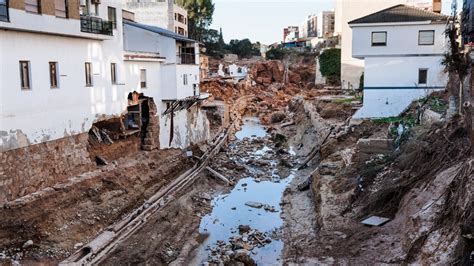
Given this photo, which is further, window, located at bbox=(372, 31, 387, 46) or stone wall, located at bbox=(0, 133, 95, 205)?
window, located at bbox=(372, 31, 387, 46)

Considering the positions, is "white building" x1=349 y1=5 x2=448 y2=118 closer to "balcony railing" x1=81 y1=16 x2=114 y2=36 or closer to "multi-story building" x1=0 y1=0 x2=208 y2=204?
"multi-story building" x1=0 y1=0 x2=208 y2=204

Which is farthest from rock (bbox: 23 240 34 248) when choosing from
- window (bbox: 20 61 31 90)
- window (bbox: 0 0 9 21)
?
window (bbox: 0 0 9 21)

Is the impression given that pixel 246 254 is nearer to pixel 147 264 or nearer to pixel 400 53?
pixel 147 264

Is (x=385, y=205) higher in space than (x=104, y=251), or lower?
higher

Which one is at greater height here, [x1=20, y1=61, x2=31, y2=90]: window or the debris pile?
[x1=20, y1=61, x2=31, y2=90]: window

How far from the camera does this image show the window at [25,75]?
725 inches

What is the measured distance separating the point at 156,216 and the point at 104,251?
4695 millimetres

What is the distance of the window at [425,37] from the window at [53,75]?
22.9 metres

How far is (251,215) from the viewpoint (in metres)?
24.9

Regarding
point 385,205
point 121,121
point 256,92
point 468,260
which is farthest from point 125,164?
point 256,92

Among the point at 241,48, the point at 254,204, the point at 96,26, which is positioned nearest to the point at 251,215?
the point at 254,204

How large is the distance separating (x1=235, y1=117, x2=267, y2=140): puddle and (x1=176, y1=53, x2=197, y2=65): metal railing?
15342 millimetres

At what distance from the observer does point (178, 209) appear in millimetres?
23703

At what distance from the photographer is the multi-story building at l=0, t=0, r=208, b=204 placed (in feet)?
58.1
